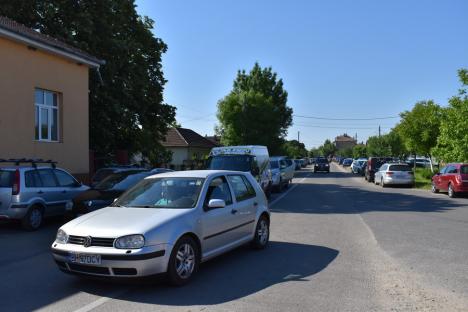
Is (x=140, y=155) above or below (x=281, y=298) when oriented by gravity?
above

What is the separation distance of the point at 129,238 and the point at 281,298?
6.40 feet

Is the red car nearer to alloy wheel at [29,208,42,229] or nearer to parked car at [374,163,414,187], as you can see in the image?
parked car at [374,163,414,187]

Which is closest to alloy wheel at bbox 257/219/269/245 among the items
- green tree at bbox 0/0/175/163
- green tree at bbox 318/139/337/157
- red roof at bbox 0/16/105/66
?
red roof at bbox 0/16/105/66

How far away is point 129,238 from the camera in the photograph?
6000 mm

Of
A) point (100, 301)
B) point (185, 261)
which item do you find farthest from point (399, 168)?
point (100, 301)

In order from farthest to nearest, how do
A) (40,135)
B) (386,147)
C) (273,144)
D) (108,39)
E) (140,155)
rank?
(386,147) → (273,144) → (140,155) → (108,39) → (40,135)

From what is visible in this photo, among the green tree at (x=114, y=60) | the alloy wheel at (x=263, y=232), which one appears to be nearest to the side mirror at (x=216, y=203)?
the alloy wheel at (x=263, y=232)

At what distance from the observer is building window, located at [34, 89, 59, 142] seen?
17.8 meters

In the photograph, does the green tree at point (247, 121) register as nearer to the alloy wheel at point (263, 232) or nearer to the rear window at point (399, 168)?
the rear window at point (399, 168)

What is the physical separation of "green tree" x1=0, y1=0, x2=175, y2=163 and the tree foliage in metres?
17.7

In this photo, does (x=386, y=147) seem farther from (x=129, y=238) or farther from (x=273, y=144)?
(x=129, y=238)

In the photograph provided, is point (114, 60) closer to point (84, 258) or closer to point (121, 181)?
point (121, 181)

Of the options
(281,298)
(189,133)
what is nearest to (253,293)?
(281,298)

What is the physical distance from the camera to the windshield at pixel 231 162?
17.3 metres
